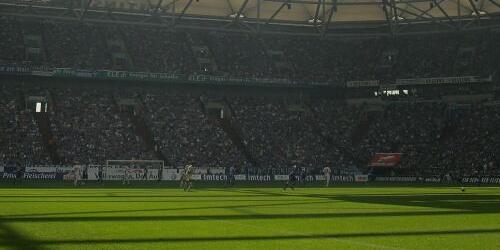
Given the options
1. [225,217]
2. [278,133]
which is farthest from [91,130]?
[225,217]

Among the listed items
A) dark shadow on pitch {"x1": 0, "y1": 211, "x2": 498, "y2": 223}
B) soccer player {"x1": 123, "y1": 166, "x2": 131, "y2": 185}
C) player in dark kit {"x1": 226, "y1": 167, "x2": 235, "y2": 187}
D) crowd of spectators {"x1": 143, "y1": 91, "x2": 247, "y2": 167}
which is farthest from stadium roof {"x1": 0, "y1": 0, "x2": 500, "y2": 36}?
dark shadow on pitch {"x1": 0, "y1": 211, "x2": 498, "y2": 223}

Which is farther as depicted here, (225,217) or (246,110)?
(246,110)

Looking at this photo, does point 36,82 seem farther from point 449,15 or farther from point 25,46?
point 449,15

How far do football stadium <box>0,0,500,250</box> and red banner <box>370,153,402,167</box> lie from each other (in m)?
0.15

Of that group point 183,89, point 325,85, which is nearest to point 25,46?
point 183,89

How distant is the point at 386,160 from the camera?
58594 mm

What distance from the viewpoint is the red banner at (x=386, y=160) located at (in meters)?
58.2

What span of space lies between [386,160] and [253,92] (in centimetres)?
1673

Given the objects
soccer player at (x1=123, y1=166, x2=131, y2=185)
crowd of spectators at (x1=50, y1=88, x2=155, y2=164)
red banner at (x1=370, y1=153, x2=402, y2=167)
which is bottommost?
soccer player at (x1=123, y1=166, x2=131, y2=185)

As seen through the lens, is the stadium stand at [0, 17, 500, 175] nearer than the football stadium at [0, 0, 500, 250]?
No

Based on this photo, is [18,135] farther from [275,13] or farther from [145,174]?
[275,13]

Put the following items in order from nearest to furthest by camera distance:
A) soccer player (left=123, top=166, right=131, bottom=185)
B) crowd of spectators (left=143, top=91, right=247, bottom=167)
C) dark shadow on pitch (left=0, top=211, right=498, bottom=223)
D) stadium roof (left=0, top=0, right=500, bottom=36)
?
dark shadow on pitch (left=0, top=211, right=498, bottom=223) → soccer player (left=123, top=166, right=131, bottom=185) → crowd of spectators (left=143, top=91, right=247, bottom=167) → stadium roof (left=0, top=0, right=500, bottom=36)

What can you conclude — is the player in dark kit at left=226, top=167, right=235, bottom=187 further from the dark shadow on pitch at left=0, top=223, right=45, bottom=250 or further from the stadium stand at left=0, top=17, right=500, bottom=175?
Answer: the dark shadow on pitch at left=0, top=223, right=45, bottom=250

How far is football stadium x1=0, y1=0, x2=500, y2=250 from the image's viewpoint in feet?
172
